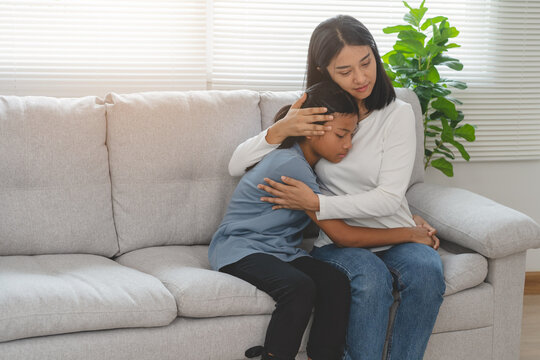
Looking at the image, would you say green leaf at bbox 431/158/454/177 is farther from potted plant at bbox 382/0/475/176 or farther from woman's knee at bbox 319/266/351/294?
woman's knee at bbox 319/266/351/294

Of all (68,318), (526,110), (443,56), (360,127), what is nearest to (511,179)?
(526,110)

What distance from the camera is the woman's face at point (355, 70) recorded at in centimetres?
201

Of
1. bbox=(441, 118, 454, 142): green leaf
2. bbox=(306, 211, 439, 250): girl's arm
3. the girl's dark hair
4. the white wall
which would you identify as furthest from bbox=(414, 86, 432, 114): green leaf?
bbox=(306, 211, 439, 250): girl's arm

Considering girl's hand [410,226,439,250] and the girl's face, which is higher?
the girl's face

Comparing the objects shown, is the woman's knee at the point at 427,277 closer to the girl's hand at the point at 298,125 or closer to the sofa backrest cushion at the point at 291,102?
the girl's hand at the point at 298,125

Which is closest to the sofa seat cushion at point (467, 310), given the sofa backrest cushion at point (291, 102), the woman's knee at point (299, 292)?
the woman's knee at point (299, 292)

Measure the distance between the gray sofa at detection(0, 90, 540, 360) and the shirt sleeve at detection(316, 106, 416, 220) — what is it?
30 centimetres

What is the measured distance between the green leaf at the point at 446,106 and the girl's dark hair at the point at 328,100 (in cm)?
81

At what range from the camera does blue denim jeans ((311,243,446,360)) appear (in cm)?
182

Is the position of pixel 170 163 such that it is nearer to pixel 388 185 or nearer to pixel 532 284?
pixel 388 185

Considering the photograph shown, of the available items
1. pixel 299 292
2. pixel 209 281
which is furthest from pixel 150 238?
pixel 299 292

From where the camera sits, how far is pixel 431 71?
2793 mm

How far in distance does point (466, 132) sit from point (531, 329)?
2.99ft

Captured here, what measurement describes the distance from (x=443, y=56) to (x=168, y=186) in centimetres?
137
